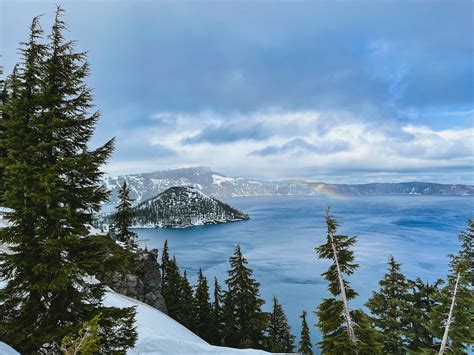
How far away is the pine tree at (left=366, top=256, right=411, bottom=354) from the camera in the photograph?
17.4 metres

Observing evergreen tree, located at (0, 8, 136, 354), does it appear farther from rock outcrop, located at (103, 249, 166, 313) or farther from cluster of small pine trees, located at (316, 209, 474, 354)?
rock outcrop, located at (103, 249, 166, 313)

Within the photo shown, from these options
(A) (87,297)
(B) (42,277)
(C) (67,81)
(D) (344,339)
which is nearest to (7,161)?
(C) (67,81)

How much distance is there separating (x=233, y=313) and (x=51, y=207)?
947 inches

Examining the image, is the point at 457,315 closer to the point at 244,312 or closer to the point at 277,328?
the point at 244,312

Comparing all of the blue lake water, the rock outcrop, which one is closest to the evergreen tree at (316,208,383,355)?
the rock outcrop

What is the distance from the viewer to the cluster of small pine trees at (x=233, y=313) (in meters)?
27.2

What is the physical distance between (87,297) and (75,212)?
2.52 meters

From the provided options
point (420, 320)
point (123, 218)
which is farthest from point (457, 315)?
point (123, 218)

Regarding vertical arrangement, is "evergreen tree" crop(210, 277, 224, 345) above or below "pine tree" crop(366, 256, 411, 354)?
below

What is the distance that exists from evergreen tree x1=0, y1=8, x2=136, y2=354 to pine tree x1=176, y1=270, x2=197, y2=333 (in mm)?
28547

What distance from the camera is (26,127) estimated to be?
8180 millimetres

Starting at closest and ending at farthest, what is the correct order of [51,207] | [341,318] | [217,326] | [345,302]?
1. [51,207]
2. [345,302]
3. [341,318]
4. [217,326]

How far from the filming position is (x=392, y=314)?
17828mm

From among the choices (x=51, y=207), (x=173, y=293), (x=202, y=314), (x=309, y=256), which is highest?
(x=51, y=207)
